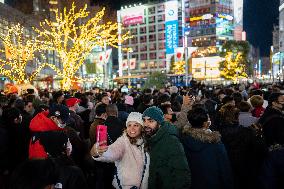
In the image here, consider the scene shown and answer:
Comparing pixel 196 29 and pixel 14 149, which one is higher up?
pixel 196 29

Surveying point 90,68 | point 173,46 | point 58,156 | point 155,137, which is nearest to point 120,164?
point 155,137

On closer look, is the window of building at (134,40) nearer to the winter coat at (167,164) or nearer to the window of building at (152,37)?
the window of building at (152,37)

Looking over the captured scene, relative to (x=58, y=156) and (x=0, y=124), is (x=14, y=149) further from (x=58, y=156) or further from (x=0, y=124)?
(x=58, y=156)

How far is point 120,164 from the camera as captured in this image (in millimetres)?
4254

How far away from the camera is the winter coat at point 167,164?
4.09 m

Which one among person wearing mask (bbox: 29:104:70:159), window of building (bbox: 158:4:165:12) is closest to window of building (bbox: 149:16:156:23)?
window of building (bbox: 158:4:165:12)

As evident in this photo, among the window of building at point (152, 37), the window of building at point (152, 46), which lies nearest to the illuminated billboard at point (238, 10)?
the window of building at point (152, 37)

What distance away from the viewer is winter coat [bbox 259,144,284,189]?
3.83 metres

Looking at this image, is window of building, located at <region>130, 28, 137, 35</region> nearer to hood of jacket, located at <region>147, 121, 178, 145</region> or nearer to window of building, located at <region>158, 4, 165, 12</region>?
window of building, located at <region>158, 4, 165, 12</region>

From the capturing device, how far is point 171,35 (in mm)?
63781

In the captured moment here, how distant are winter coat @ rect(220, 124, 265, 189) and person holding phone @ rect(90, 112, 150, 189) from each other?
1321mm

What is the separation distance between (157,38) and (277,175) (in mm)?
113340

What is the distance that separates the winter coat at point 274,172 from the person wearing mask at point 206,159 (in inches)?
21.5

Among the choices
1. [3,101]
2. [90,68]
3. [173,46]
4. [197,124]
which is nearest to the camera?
[197,124]
